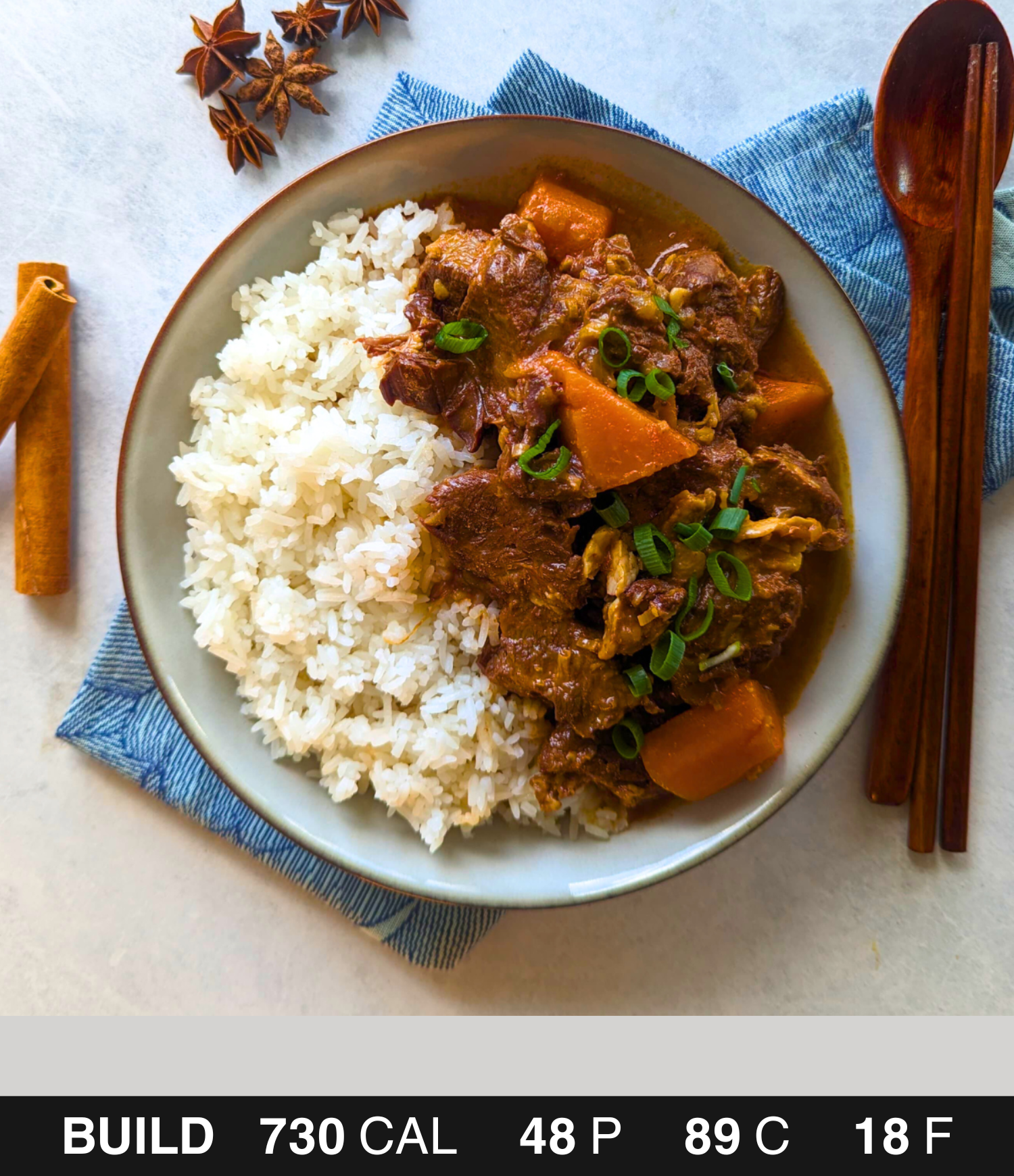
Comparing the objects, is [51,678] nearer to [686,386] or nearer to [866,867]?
[686,386]

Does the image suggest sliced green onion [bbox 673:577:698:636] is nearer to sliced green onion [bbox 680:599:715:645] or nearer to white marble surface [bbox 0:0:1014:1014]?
sliced green onion [bbox 680:599:715:645]

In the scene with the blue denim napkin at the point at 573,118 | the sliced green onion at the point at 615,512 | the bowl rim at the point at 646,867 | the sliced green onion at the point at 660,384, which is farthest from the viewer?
the blue denim napkin at the point at 573,118

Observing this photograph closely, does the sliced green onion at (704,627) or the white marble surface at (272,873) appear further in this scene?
the white marble surface at (272,873)

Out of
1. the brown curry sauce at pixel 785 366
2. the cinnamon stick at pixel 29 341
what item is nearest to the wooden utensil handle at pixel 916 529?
the brown curry sauce at pixel 785 366

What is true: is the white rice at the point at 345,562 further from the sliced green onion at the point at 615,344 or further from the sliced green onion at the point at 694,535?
the sliced green onion at the point at 694,535

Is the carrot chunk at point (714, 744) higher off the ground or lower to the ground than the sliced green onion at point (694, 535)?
lower

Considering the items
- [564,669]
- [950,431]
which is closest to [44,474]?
[564,669]
